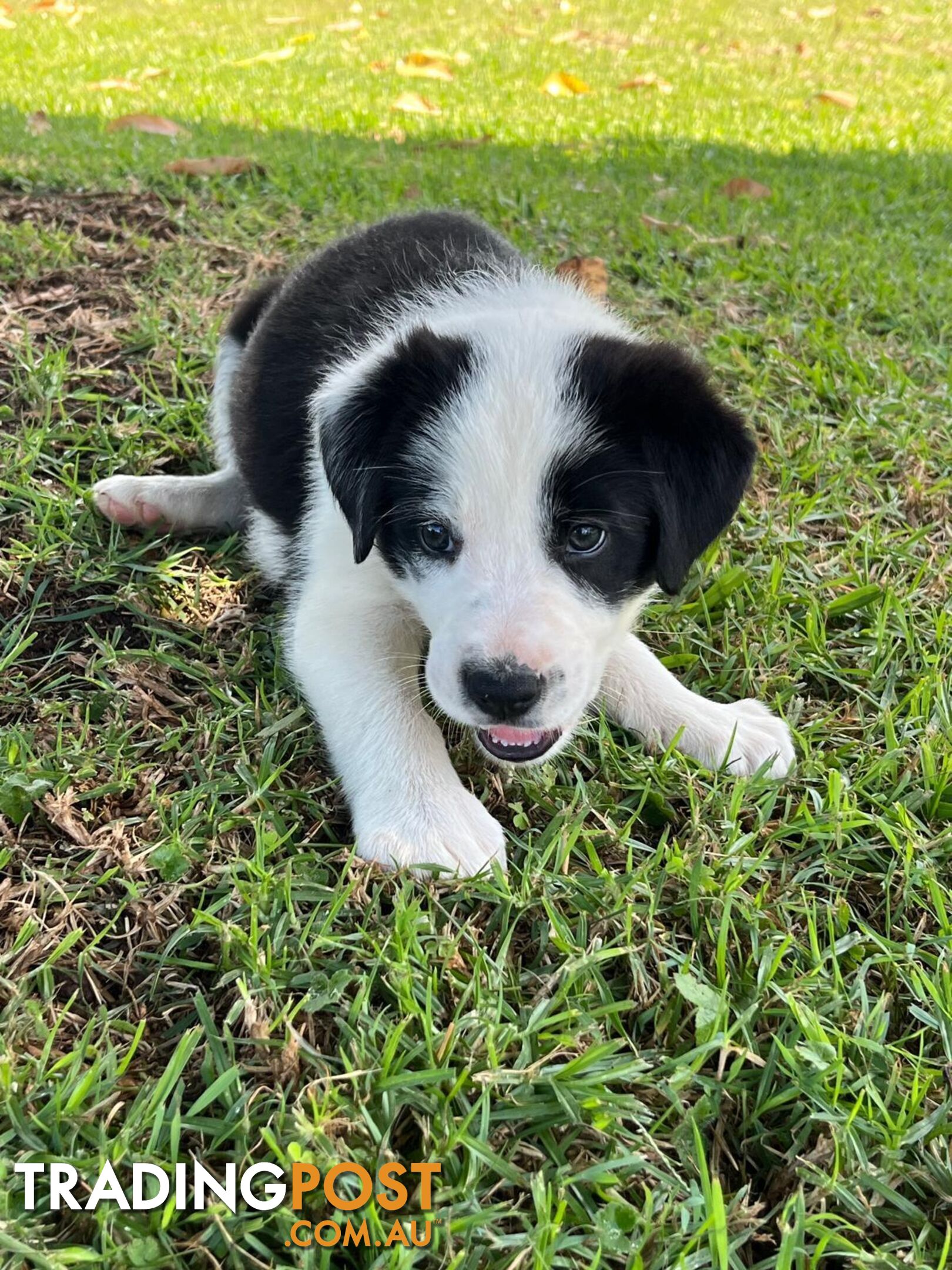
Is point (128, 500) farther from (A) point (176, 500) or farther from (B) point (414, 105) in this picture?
(B) point (414, 105)

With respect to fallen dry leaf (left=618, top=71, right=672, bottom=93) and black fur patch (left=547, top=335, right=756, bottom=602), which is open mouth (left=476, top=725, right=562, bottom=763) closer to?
black fur patch (left=547, top=335, right=756, bottom=602)

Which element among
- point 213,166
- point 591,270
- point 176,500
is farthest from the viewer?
point 213,166

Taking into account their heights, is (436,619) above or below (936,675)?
above

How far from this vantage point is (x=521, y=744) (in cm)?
222

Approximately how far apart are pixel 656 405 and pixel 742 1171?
1.48 meters

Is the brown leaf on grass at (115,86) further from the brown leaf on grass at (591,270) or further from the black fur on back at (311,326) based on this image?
the black fur on back at (311,326)

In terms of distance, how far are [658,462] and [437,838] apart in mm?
933

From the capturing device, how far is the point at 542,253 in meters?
4.98

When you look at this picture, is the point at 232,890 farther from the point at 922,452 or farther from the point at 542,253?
the point at 542,253

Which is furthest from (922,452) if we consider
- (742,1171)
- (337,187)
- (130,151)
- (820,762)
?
(130,151)

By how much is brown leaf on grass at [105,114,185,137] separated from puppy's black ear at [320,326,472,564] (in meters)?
5.26

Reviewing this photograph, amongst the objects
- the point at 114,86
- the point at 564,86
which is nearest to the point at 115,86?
the point at 114,86

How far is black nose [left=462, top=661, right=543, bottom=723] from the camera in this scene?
196 centimetres

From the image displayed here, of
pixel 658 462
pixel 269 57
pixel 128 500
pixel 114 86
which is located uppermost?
pixel 658 462
